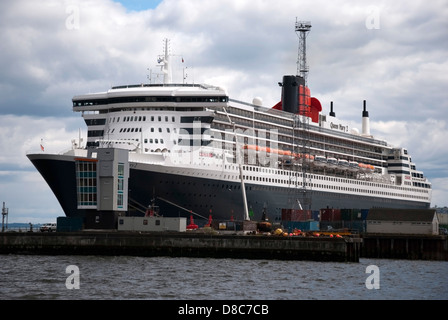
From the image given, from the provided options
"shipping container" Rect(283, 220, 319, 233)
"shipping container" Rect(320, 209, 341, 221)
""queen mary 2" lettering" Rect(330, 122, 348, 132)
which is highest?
""queen mary 2" lettering" Rect(330, 122, 348, 132)

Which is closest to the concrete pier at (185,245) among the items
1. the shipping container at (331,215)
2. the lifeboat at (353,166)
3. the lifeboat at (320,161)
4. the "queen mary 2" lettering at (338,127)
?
the shipping container at (331,215)

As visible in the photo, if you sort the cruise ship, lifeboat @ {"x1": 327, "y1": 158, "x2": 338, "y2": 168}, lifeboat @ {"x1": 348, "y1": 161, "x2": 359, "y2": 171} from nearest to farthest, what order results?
the cruise ship, lifeboat @ {"x1": 327, "y1": 158, "x2": 338, "y2": 168}, lifeboat @ {"x1": 348, "y1": 161, "x2": 359, "y2": 171}

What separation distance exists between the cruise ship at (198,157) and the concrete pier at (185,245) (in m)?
4.64

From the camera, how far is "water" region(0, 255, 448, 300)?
117 ft

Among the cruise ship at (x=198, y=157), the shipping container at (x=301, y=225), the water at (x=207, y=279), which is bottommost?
the water at (x=207, y=279)

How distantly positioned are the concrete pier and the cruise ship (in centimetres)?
464

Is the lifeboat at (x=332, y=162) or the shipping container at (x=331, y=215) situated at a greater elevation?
the lifeboat at (x=332, y=162)

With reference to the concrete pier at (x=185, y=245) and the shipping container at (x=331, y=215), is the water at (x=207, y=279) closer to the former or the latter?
the concrete pier at (x=185, y=245)

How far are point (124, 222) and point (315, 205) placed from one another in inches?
1429

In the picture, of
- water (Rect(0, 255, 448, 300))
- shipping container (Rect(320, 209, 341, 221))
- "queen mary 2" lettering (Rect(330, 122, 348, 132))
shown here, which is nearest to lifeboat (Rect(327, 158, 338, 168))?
"queen mary 2" lettering (Rect(330, 122, 348, 132))

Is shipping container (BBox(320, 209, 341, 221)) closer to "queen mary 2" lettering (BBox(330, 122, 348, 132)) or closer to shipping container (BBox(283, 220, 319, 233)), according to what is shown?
shipping container (BBox(283, 220, 319, 233))

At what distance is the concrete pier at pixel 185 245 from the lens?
52.4 meters

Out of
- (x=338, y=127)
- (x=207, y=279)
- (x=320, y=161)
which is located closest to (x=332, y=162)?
(x=320, y=161)

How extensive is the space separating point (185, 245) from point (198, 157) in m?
17.0
